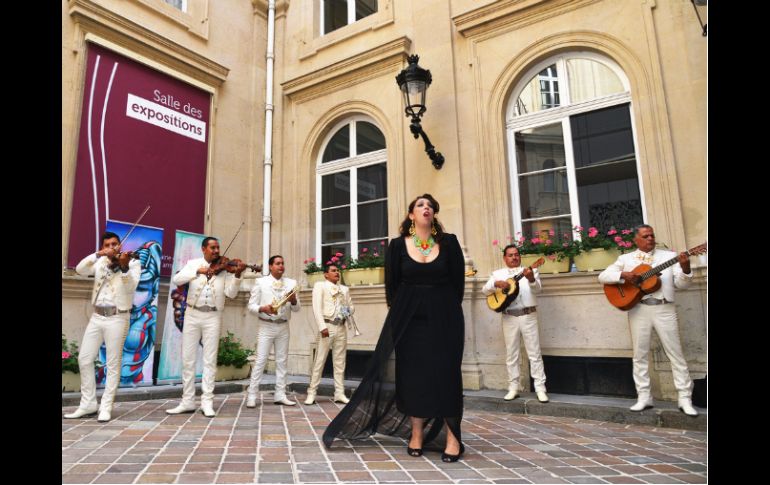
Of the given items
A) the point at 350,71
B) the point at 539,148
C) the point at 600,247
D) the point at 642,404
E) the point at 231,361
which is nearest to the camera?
the point at 642,404

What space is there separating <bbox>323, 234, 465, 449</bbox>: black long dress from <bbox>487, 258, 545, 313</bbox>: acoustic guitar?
201cm

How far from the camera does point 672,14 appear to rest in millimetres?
5922

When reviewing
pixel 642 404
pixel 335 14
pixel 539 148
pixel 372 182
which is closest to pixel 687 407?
pixel 642 404

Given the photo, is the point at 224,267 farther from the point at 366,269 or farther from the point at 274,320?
the point at 366,269

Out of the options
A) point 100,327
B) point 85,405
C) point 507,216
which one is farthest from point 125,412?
point 507,216

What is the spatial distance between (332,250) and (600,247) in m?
4.46

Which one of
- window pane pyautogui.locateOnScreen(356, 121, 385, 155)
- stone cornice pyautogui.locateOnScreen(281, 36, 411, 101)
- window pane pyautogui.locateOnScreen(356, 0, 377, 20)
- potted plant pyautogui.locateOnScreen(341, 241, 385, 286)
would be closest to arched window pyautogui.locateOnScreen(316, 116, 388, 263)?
window pane pyautogui.locateOnScreen(356, 121, 385, 155)

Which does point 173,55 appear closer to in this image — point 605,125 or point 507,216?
point 507,216

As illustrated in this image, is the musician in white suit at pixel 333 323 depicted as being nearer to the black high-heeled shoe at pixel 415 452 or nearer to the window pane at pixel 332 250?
the window pane at pixel 332 250

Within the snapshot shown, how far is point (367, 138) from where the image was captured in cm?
854

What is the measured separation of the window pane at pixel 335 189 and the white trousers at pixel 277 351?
324 centimetres

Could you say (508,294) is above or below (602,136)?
below

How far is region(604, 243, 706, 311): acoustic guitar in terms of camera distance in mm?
4640

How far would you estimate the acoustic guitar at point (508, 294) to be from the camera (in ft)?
17.8
